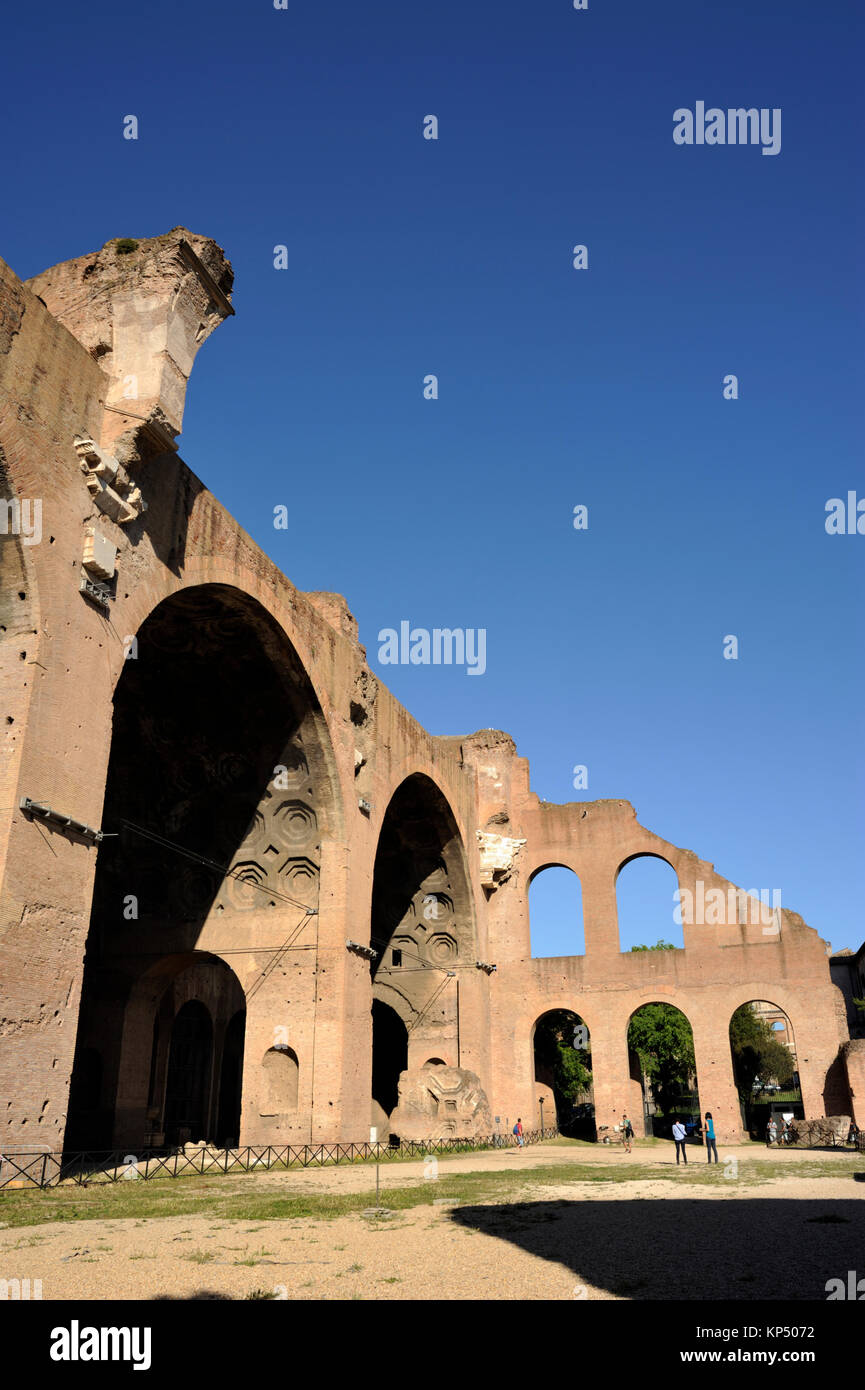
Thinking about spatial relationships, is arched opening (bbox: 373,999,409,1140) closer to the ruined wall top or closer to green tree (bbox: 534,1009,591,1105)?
green tree (bbox: 534,1009,591,1105)

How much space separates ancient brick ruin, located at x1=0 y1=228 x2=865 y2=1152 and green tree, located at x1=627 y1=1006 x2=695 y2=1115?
1919cm

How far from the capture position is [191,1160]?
50.7 ft

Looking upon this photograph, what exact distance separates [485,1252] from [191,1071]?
23544 millimetres

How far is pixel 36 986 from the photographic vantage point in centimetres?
1044

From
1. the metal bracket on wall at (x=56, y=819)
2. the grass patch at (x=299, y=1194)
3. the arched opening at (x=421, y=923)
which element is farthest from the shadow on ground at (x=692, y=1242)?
the arched opening at (x=421, y=923)

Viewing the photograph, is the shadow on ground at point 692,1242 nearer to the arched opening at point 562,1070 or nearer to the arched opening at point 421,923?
the arched opening at point 421,923

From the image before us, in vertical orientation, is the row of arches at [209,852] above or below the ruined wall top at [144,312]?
below

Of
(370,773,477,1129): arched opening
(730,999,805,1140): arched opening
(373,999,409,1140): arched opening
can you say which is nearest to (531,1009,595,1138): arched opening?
(370,773,477,1129): arched opening

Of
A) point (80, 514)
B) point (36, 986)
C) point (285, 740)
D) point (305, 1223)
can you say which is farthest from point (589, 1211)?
point (285, 740)

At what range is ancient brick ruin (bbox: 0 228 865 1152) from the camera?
11242mm

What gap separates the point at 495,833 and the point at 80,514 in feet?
65.7

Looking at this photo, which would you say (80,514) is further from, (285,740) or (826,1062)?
(826,1062)

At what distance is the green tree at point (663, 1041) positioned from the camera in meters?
45.6

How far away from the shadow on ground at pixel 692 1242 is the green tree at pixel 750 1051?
34.0 m
